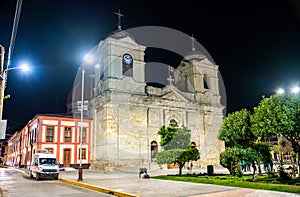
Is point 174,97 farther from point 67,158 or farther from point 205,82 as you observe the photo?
point 67,158

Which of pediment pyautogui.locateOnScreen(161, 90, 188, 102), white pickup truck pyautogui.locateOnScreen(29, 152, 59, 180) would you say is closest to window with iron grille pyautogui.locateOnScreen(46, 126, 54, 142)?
white pickup truck pyautogui.locateOnScreen(29, 152, 59, 180)

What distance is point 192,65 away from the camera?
3659cm

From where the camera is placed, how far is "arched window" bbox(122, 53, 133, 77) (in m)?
30.0

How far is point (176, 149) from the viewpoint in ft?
61.6

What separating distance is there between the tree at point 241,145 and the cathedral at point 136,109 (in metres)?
13.4

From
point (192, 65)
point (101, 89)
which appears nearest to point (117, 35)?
point (101, 89)

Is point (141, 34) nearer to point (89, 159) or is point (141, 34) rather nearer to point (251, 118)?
point (89, 159)

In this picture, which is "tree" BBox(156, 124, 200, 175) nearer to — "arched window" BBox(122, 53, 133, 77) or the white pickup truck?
the white pickup truck

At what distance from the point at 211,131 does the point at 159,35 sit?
582 inches

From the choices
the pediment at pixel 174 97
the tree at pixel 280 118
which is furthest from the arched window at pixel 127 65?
the tree at pixel 280 118

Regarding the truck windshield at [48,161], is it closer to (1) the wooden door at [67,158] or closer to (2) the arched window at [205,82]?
(1) the wooden door at [67,158]

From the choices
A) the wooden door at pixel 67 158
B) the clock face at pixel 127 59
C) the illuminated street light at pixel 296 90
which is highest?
the clock face at pixel 127 59

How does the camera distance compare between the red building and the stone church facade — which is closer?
the stone church facade

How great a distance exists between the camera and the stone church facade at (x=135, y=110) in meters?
27.3
